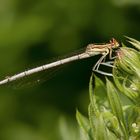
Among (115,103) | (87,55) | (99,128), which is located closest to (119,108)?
(115,103)

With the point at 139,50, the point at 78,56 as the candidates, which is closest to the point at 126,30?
the point at 78,56

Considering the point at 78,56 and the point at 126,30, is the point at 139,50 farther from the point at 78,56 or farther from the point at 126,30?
the point at 126,30

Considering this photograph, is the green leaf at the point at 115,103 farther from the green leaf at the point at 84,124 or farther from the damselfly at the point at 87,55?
the damselfly at the point at 87,55

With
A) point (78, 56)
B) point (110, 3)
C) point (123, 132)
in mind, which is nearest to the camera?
point (123, 132)

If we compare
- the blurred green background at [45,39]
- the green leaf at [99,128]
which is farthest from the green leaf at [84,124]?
the blurred green background at [45,39]

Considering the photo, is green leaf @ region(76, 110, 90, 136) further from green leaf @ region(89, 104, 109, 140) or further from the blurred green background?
the blurred green background
